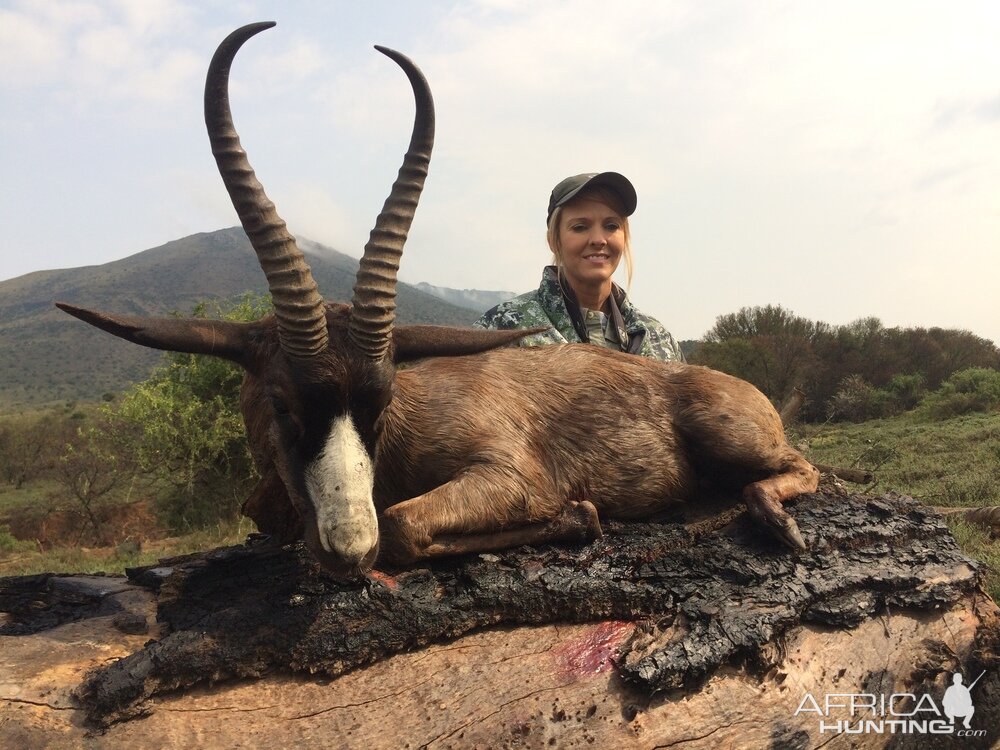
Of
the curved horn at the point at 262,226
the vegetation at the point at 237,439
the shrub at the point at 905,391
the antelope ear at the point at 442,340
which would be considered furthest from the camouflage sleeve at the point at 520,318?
the shrub at the point at 905,391

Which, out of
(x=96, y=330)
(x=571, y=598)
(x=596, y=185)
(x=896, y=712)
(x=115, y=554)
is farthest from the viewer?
(x=96, y=330)

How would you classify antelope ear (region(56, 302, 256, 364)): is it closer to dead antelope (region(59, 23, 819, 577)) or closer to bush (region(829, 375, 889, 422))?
dead antelope (region(59, 23, 819, 577))

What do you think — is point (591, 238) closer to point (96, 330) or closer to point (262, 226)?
point (262, 226)

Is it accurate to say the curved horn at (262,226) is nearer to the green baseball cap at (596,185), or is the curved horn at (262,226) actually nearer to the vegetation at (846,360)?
the green baseball cap at (596,185)

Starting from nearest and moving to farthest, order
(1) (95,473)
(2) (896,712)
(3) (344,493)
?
1. (3) (344,493)
2. (2) (896,712)
3. (1) (95,473)

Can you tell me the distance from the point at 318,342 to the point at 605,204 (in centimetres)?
412

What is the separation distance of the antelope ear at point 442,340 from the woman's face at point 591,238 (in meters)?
2.97

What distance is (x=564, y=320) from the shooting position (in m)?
6.98

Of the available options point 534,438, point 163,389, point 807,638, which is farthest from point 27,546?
point 807,638

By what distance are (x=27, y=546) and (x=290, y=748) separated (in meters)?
22.6

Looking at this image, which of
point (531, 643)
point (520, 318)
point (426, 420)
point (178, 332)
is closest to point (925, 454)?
point (520, 318)

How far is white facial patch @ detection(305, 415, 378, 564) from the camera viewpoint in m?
3.05

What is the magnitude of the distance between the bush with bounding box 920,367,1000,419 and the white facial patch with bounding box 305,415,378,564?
30.9m

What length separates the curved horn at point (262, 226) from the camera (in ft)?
10.8
